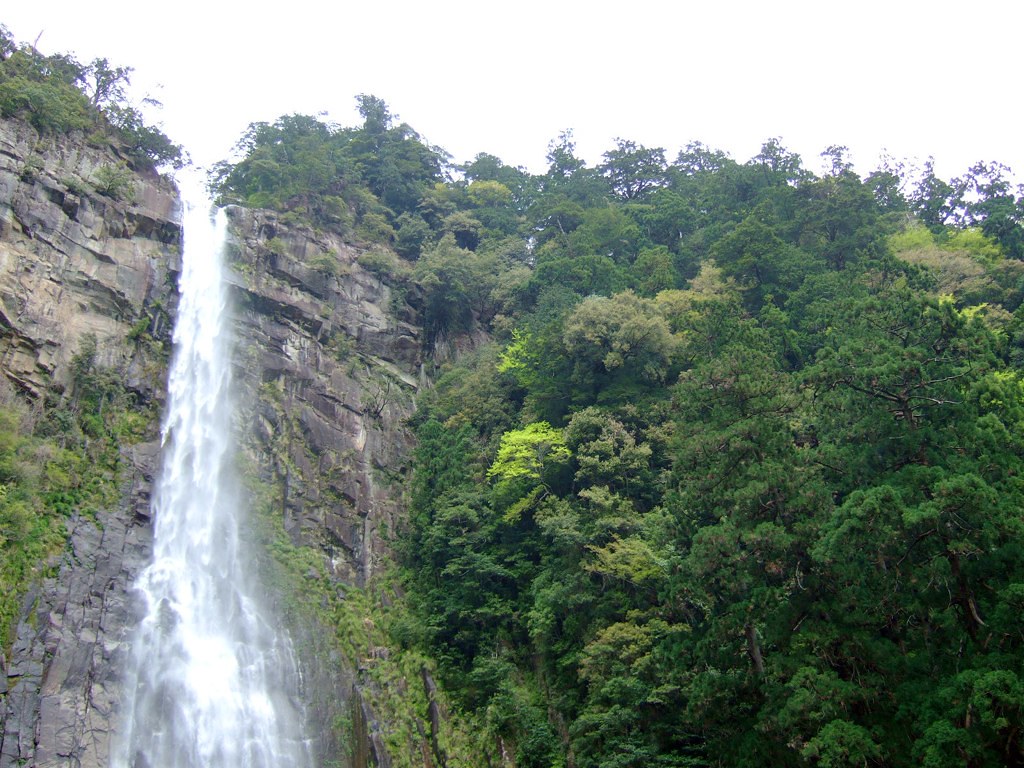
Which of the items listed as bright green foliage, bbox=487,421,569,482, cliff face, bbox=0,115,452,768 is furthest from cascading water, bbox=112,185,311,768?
bright green foliage, bbox=487,421,569,482

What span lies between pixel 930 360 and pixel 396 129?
36871mm

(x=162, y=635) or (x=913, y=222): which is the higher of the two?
(x=913, y=222)

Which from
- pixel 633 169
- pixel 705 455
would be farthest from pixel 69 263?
pixel 633 169

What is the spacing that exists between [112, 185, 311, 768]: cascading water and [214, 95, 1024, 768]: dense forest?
3.92 metres

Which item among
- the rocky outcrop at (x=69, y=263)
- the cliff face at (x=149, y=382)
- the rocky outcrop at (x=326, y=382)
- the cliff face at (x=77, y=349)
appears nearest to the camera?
the cliff face at (x=77, y=349)

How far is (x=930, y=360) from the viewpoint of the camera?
14.4m

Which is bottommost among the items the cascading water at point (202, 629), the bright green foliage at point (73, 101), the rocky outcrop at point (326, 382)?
the cascading water at point (202, 629)

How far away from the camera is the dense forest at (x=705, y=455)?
12.6 m

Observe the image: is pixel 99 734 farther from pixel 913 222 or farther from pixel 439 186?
pixel 913 222

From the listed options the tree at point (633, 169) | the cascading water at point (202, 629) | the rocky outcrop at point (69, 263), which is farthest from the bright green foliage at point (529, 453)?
the tree at point (633, 169)

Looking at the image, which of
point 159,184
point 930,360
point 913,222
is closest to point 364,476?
point 159,184

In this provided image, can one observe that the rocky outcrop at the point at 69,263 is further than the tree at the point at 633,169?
No

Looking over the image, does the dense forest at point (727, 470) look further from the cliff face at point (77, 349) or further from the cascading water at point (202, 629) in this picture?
the cliff face at point (77, 349)

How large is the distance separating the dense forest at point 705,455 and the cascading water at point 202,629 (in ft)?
9.50
